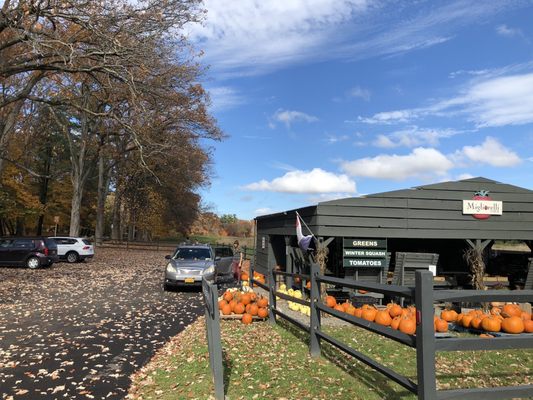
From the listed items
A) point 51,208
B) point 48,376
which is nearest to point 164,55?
point 48,376

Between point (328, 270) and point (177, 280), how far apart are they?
5.72m

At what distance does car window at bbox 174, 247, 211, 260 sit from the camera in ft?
55.3

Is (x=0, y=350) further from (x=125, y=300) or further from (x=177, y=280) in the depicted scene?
(x=177, y=280)

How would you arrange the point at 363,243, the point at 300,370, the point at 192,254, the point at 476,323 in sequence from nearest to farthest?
the point at 300,370, the point at 476,323, the point at 363,243, the point at 192,254

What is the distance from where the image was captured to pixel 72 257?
28.2m

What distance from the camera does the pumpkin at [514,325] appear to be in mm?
8367

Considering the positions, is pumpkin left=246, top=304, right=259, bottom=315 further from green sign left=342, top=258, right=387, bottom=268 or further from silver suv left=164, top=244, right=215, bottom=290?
silver suv left=164, top=244, right=215, bottom=290

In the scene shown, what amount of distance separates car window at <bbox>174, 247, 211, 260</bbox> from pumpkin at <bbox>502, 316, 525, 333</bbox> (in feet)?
34.6

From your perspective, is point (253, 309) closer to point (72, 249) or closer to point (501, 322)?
point (501, 322)

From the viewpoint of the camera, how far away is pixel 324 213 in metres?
13.9

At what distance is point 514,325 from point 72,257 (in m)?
25.6

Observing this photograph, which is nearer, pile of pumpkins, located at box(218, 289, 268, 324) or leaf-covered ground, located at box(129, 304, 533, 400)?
leaf-covered ground, located at box(129, 304, 533, 400)

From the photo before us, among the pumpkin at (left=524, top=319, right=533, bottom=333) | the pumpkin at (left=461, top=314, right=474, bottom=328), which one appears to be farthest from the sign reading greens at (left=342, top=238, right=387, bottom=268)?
the pumpkin at (left=524, top=319, right=533, bottom=333)

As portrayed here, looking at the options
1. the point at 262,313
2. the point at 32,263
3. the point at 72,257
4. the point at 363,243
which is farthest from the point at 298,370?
the point at 72,257
